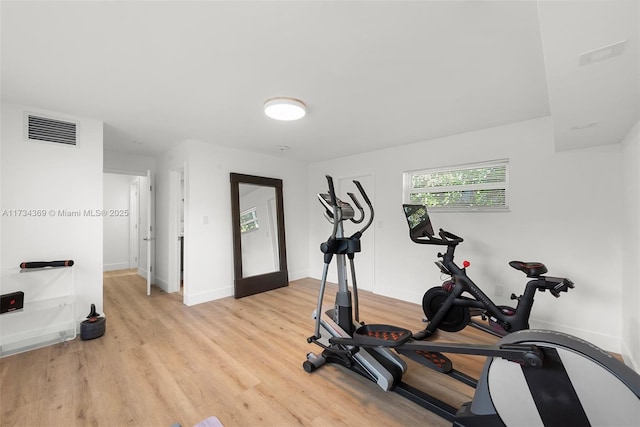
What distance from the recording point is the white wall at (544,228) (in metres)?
2.49

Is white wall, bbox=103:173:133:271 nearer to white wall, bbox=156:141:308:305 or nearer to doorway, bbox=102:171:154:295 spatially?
doorway, bbox=102:171:154:295

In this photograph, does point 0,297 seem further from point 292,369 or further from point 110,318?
point 292,369

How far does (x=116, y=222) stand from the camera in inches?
239

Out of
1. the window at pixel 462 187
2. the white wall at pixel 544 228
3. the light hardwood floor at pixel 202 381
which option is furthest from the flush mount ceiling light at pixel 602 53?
the light hardwood floor at pixel 202 381

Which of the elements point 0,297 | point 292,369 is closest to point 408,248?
point 292,369

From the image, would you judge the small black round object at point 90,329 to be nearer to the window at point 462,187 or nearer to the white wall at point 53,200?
the white wall at point 53,200

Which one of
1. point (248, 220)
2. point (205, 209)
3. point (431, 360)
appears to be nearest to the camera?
point (431, 360)

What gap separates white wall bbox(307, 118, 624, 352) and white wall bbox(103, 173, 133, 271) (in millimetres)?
6326

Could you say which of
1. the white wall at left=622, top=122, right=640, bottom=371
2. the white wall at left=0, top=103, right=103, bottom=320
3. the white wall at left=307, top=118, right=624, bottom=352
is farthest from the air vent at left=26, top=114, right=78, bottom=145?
the white wall at left=622, top=122, right=640, bottom=371

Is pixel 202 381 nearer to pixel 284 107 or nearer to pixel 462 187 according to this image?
pixel 284 107

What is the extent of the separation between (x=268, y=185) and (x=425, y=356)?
11.6 feet

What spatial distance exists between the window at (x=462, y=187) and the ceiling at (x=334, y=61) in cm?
63

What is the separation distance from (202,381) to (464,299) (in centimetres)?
243

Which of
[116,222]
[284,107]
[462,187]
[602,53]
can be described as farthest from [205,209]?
[602,53]
